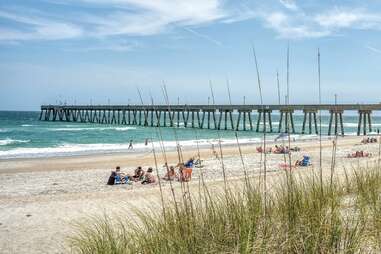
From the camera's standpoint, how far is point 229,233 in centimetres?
340

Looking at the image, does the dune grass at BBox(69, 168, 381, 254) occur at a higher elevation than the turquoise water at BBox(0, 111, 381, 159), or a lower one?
higher

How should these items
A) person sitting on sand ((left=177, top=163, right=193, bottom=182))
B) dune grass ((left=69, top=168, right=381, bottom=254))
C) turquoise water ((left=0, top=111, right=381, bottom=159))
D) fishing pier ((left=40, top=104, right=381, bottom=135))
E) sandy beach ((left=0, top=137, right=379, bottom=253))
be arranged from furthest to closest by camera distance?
1. fishing pier ((left=40, top=104, right=381, bottom=135))
2. turquoise water ((left=0, top=111, right=381, bottom=159))
3. sandy beach ((left=0, top=137, right=379, bottom=253))
4. person sitting on sand ((left=177, top=163, right=193, bottom=182))
5. dune grass ((left=69, top=168, right=381, bottom=254))

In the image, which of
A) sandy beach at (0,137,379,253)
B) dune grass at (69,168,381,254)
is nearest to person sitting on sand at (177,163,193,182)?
dune grass at (69,168,381,254)

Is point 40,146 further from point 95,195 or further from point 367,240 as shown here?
point 367,240

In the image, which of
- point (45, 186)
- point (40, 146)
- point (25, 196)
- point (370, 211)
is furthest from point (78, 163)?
point (370, 211)

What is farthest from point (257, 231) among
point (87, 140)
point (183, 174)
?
point (87, 140)

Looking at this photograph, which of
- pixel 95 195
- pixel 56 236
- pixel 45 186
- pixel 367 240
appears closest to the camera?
pixel 367 240

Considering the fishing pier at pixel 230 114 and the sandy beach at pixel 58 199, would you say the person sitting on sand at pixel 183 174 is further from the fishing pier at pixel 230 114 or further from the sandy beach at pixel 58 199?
the fishing pier at pixel 230 114

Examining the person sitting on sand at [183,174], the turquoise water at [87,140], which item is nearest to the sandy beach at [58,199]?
the person sitting on sand at [183,174]

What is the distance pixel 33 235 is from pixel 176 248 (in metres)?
5.22

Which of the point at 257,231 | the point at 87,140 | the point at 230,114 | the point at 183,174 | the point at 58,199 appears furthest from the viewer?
the point at 87,140

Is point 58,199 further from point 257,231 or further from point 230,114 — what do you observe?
point 230,114

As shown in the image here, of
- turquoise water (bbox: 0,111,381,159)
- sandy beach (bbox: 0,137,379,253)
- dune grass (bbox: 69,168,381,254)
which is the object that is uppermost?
dune grass (bbox: 69,168,381,254)

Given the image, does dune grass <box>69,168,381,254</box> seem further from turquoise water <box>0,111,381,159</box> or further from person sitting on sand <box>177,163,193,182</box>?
turquoise water <box>0,111,381,159</box>
